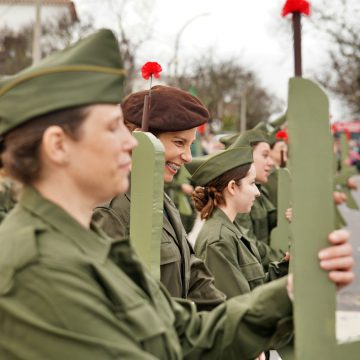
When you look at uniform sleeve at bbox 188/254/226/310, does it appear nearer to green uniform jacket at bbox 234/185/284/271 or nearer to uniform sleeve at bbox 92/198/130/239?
uniform sleeve at bbox 92/198/130/239

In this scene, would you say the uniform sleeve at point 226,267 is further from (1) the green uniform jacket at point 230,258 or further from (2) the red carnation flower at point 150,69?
(2) the red carnation flower at point 150,69

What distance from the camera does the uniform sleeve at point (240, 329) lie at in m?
1.86

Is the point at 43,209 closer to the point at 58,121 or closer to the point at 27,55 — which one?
the point at 58,121

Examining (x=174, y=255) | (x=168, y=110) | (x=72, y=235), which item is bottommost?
(x=174, y=255)

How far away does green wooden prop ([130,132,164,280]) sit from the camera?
2.29m

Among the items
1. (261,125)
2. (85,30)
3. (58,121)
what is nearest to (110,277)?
(58,121)

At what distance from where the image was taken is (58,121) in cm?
158

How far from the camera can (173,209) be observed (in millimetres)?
3031

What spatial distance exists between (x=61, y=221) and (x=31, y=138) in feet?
0.69

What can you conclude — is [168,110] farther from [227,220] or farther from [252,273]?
[252,273]

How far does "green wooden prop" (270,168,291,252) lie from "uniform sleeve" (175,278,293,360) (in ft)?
9.00

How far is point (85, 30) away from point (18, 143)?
25930 millimetres

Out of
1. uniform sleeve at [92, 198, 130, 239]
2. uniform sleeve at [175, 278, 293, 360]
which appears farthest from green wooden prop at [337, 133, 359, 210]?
uniform sleeve at [175, 278, 293, 360]

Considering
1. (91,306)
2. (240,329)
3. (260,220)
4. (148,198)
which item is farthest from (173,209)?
(260,220)
